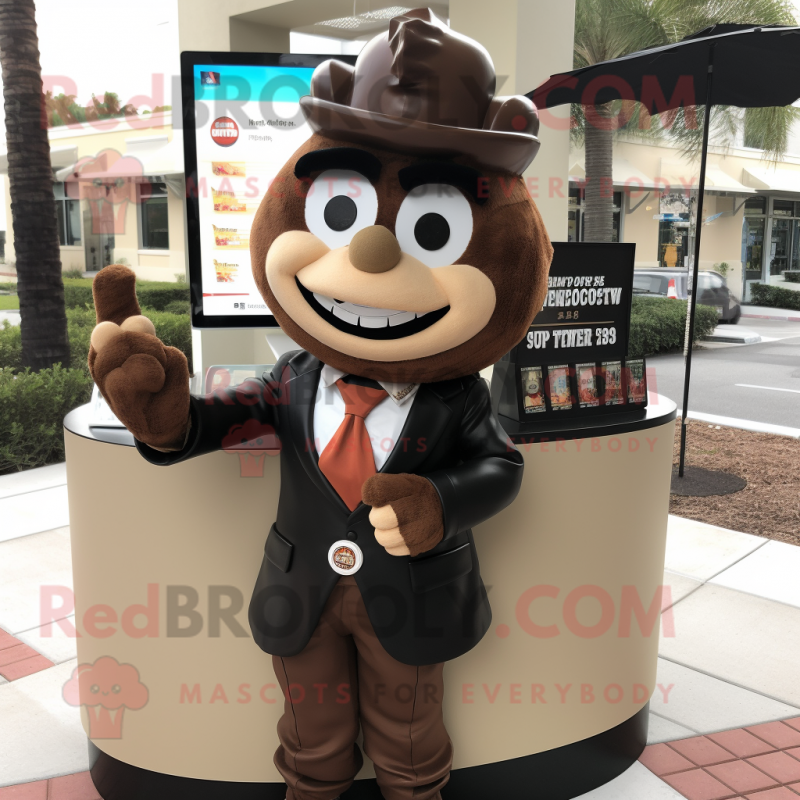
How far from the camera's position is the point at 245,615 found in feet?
6.73

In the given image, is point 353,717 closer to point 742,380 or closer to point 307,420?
point 307,420

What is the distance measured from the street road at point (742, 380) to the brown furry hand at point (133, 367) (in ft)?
25.6

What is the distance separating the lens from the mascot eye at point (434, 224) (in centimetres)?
165

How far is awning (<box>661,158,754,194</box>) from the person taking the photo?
2262 centimetres

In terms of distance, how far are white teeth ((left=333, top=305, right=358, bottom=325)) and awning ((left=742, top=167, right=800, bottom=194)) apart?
25052mm

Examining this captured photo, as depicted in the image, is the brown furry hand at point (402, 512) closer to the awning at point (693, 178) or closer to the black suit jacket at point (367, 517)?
the black suit jacket at point (367, 517)

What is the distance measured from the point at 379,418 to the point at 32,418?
5.08 meters

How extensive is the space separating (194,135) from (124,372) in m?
1.34

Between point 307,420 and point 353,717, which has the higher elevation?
point 307,420

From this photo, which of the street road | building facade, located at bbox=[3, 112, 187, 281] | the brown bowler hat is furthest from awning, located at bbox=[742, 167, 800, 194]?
the brown bowler hat

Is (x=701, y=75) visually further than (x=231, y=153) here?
Yes

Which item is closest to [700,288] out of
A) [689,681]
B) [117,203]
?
[689,681]

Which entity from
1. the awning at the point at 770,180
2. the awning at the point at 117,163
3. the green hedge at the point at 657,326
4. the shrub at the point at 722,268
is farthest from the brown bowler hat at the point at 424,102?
the awning at the point at 770,180

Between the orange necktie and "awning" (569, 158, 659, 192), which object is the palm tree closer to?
"awning" (569, 158, 659, 192)
